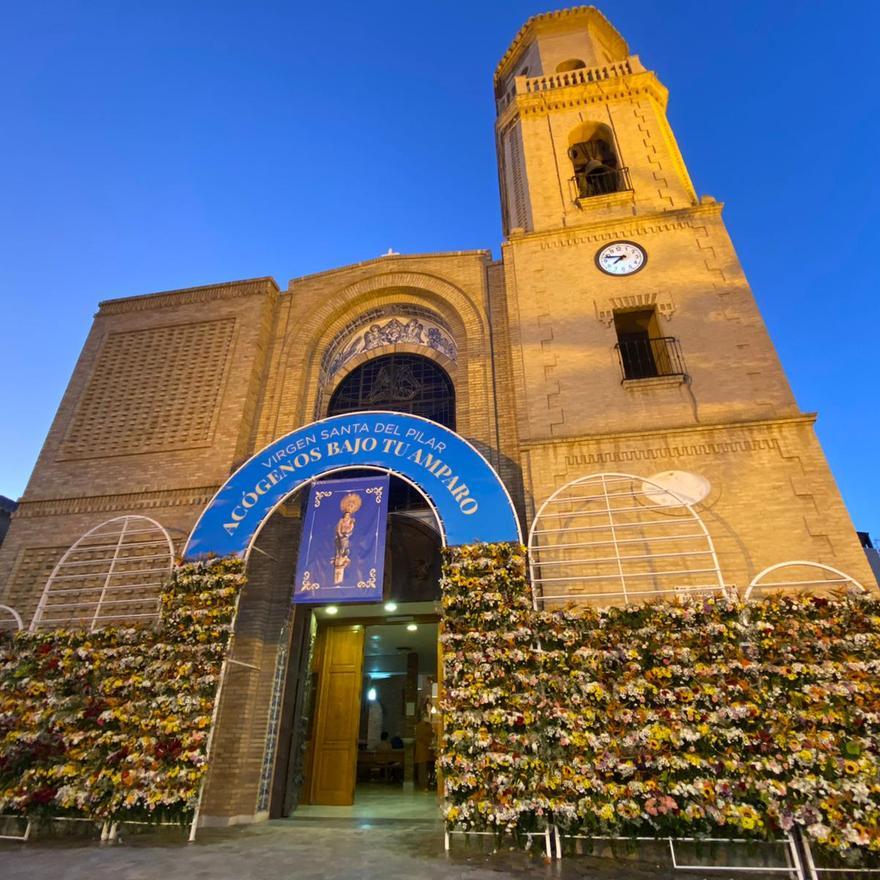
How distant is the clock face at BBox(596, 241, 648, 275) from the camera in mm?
10102

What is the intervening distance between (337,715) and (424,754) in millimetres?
4105

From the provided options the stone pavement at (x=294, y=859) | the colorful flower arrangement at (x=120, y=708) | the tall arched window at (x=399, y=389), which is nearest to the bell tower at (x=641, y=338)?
the tall arched window at (x=399, y=389)

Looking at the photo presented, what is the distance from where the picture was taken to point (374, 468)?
329 inches

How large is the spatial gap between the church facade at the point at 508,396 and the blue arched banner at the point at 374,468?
73 cm

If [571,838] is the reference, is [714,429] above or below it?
above

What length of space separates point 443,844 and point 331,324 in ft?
31.7

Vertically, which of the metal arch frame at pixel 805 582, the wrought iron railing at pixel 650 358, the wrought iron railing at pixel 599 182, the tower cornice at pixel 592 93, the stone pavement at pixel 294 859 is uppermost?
the tower cornice at pixel 592 93

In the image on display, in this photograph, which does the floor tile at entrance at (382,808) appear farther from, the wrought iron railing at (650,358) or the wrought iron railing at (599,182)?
the wrought iron railing at (599,182)

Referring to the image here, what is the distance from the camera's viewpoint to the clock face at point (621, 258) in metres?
10.1

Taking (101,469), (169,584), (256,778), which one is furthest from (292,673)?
(101,469)

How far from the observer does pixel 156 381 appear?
37.6 feet

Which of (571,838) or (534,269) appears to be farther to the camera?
(534,269)

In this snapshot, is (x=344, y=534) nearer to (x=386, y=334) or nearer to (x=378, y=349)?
(x=378, y=349)

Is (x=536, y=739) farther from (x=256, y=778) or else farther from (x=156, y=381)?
(x=156, y=381)
